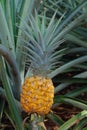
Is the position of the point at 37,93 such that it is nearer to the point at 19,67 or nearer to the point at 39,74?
the point at 39,74

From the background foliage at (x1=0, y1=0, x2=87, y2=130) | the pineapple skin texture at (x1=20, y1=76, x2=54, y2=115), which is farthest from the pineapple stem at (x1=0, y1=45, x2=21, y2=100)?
the pineapple skin texture at (x1=20, y1=76, x2=54, y2=115)

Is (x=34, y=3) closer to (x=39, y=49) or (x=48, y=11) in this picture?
(x=39, y=49)

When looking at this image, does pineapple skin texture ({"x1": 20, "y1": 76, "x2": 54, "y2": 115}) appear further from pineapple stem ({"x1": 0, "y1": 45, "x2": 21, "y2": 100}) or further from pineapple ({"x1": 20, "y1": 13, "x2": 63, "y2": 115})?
pineapple stem ({"x1": 0, "y1": 45, "x2": 21, "y2": 100})

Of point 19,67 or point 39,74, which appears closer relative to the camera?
point 39,74

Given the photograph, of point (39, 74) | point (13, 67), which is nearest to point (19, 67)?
point (13, 67)

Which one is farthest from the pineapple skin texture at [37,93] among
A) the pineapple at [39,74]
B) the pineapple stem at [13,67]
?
the pineapple stem at [13,67]
